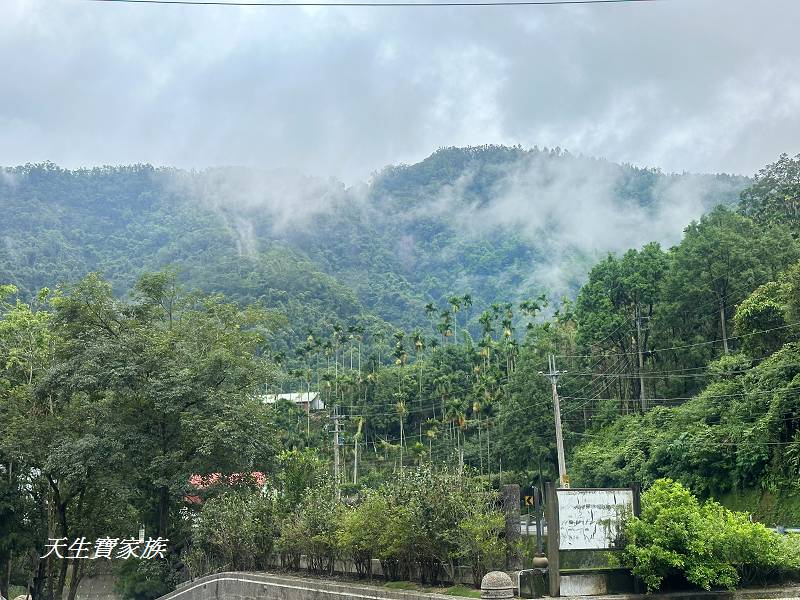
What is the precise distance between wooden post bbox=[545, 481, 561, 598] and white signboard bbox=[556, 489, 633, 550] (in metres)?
0.13

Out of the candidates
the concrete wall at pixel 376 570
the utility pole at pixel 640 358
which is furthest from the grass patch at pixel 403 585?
the utility pole at pixel 640 358

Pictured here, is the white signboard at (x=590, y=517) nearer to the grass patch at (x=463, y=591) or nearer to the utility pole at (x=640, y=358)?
the grass patch at (x=463, y=591)

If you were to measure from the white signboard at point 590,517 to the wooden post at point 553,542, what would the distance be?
5.2 inches

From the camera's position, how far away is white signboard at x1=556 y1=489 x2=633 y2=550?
46.4ft

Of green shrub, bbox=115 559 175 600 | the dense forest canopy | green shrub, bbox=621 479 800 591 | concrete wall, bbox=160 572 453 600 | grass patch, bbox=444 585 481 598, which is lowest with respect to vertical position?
green shrub, bbox=115 559 175 600

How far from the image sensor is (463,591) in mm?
15391

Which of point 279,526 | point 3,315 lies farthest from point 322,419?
point 279,526

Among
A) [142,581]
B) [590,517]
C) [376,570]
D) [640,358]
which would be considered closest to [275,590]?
[376,570]

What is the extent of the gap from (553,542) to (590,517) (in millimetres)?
823

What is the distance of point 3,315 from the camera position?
123 ft

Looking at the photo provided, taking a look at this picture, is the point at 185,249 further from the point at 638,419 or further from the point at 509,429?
the point at 638,419

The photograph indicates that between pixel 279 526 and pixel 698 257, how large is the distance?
3176cm

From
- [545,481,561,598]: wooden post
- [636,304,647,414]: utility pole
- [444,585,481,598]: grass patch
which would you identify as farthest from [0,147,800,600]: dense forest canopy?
[545,481,561,598]: wooden post

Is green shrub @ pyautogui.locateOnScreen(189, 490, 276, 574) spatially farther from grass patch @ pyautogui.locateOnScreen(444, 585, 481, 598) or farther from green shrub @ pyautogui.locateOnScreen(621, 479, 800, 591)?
green shrub @ pyautogui.locateOnScreen(621, 479, 800, 591)
